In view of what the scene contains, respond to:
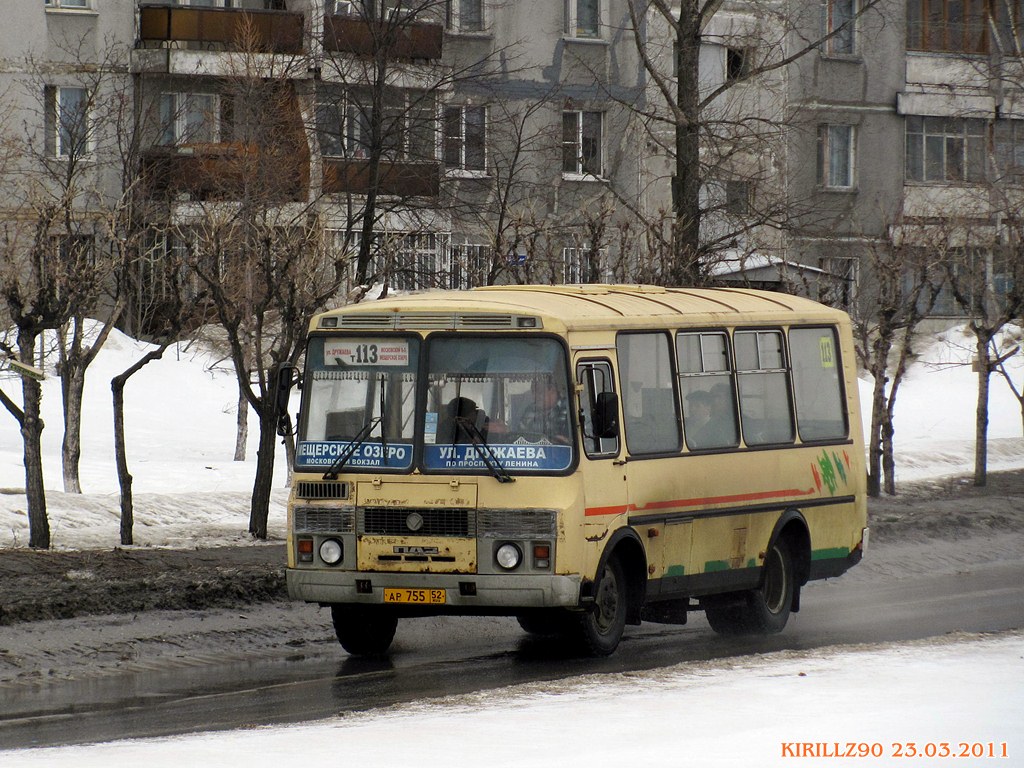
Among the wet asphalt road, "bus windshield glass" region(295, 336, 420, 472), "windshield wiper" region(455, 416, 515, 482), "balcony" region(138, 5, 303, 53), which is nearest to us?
the wet asphalt road

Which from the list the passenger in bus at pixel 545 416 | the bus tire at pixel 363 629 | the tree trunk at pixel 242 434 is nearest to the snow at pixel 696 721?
the passenger in bus at pixel 545 416

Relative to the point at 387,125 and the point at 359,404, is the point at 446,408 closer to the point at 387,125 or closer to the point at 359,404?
the point at 359,404

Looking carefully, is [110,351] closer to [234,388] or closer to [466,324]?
[234,388]

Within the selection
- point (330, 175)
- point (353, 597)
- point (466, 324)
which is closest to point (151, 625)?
point (353, 597)

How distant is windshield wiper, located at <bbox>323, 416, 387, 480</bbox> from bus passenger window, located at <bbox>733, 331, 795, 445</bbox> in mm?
3439

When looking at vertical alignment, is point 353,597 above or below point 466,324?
below

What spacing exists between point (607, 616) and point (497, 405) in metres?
1.81

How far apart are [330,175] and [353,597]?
72.8ft

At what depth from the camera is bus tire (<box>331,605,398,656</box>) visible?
1323cm

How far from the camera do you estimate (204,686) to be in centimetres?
1176

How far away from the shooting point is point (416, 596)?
12.4 m

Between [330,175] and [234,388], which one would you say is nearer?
[330,175]

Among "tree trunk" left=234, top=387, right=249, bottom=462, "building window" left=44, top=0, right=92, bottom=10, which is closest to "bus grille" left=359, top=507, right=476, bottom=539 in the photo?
"tree trunk" left=234, top=387, right=249, bottom=462

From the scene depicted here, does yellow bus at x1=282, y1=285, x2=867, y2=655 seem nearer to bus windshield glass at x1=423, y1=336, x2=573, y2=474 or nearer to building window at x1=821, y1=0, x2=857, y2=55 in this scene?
bus windshield glass at x1=423, y1=336, x2=573, y2=474
